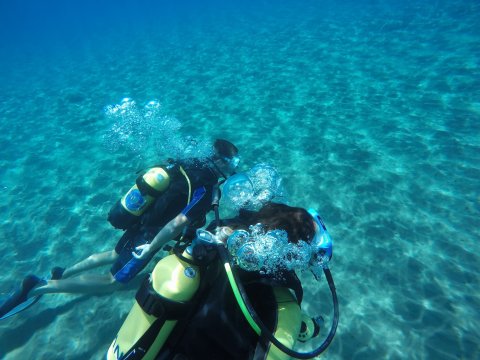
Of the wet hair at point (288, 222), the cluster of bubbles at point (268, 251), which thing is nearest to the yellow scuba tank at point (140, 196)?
the wet hair at point (288, 222)

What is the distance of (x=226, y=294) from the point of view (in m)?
2.31

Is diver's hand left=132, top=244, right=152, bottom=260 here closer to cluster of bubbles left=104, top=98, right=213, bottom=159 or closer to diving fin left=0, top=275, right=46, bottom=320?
diving fin left=0, top=275, right=46, bottom=320

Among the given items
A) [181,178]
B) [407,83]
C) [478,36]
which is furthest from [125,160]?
[478,36]

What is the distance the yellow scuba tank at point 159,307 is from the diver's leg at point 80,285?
359 centimetres

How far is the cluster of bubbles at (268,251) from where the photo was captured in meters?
2.27

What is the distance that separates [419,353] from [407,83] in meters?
12.7

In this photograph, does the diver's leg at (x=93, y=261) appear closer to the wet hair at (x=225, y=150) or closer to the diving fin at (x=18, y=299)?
the diving fin at (x=18, y=299)

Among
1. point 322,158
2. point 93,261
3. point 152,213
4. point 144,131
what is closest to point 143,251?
point 152,213

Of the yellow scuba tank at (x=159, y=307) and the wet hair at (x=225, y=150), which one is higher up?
the yellow scuba tank at (x=159, y=307)

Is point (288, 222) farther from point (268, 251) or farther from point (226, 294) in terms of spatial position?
point (226, 294)

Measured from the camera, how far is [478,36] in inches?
662

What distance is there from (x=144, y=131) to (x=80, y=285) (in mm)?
7435

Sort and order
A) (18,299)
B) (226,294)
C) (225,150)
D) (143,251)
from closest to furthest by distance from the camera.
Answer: (226,294) < (143,251) < (225,150) < (18,299)

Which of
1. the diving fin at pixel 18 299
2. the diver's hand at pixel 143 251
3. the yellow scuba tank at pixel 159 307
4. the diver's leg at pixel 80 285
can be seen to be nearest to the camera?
the yellow scuba tank at pixel 159 307
